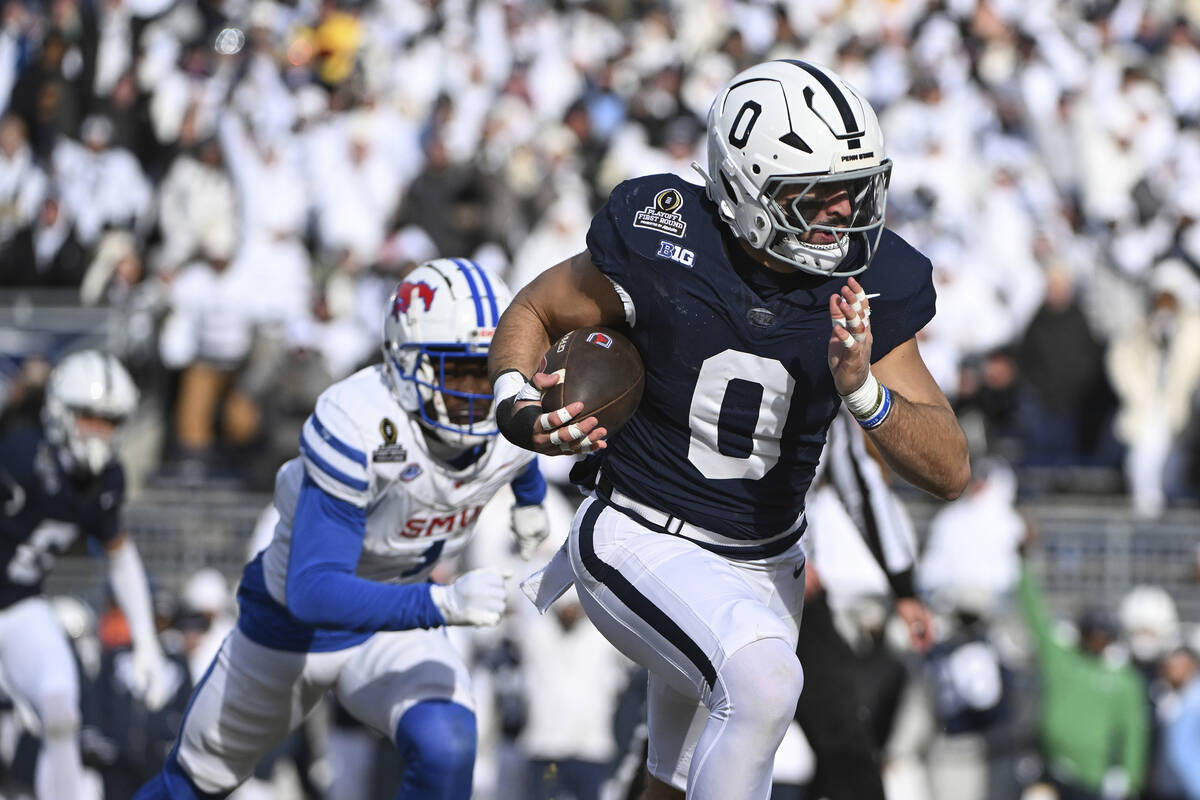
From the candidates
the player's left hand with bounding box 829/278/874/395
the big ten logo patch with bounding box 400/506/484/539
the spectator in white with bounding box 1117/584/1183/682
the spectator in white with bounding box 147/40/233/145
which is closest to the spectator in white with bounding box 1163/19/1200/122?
the spectator in white with bounding box 1117/584/1183/682

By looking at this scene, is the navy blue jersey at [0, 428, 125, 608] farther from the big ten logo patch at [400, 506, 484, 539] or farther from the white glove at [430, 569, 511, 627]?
the white glove at [430, 569, 511, 627]

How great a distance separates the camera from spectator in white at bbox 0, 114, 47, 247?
13.8m

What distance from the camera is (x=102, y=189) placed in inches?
534

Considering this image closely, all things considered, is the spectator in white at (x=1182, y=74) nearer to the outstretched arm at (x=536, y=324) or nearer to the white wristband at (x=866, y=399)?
the outstretched arm at (x=536, y=324)

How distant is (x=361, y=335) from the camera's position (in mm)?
11938

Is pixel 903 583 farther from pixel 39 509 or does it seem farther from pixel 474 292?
pixel 39 509

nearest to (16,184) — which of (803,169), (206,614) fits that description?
(206,614)

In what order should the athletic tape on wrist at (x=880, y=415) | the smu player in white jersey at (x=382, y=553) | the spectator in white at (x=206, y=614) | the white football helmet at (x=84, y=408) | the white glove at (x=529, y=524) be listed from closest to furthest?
the athletic tape on wrist at (x=880, y=415) < the smu player in white jersey at (x=382, y=553) < the white glove at (x=529, y=524) < the white football helmet at (x=84, y=408) < the spectator in white at (x=206, y=614)

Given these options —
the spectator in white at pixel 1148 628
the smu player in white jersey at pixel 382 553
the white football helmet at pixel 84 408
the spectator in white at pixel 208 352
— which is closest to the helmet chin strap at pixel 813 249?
the smu player in white jersey at pixel 382 553

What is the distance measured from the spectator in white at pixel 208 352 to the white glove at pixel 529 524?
655cm

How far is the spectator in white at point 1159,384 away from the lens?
447 inches

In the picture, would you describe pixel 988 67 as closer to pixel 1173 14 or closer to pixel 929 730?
pixel 1173 14

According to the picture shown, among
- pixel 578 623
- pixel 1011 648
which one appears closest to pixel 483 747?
pixel 578 623

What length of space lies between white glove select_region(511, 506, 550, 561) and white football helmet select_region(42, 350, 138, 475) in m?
1.88
